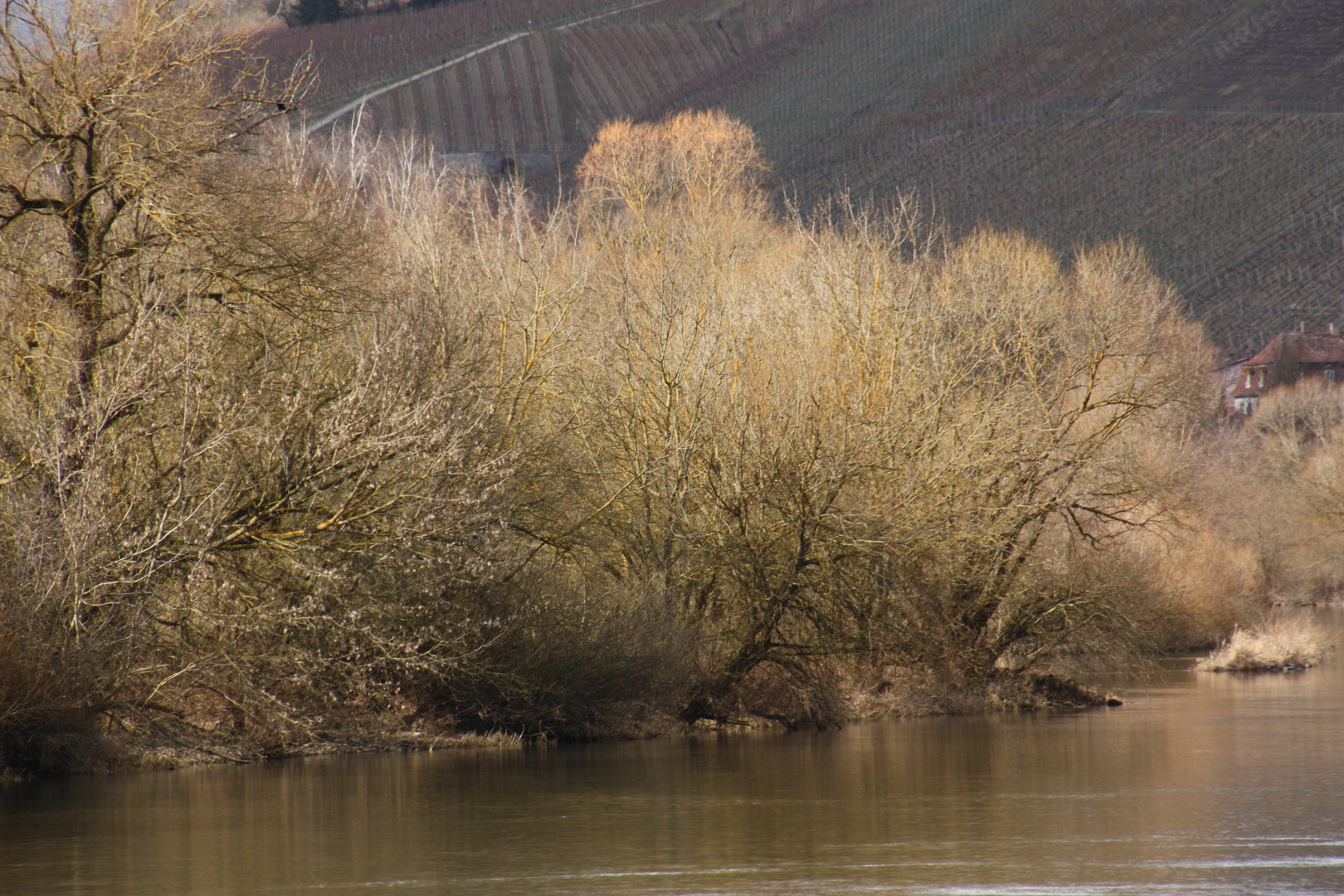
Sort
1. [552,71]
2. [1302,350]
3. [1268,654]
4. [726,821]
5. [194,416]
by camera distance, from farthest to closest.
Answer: [552,71] < [1302,350] < [1268,654] < [194,416] < [726,821]

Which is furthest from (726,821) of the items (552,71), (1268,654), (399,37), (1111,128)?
(552,71)

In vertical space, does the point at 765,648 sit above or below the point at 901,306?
below

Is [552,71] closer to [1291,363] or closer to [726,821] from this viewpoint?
[1291,363]

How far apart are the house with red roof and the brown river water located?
77491 mm

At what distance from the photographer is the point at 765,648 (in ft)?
81.8

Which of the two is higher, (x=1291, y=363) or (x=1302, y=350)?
(x=1302, y=350)

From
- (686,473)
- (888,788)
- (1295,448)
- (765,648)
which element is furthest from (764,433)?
(1295,448)

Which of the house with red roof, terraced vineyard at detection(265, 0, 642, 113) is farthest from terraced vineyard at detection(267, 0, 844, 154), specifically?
the house with red roof

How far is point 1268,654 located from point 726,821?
2609 cm

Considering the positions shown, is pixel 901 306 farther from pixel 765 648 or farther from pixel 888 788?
pixel 888 788

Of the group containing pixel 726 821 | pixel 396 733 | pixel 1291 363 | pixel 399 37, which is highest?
pixel 399 37

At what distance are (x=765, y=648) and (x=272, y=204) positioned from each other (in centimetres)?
1039

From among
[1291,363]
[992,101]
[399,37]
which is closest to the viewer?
[1291,363]

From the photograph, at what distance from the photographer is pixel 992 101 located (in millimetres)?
116000
